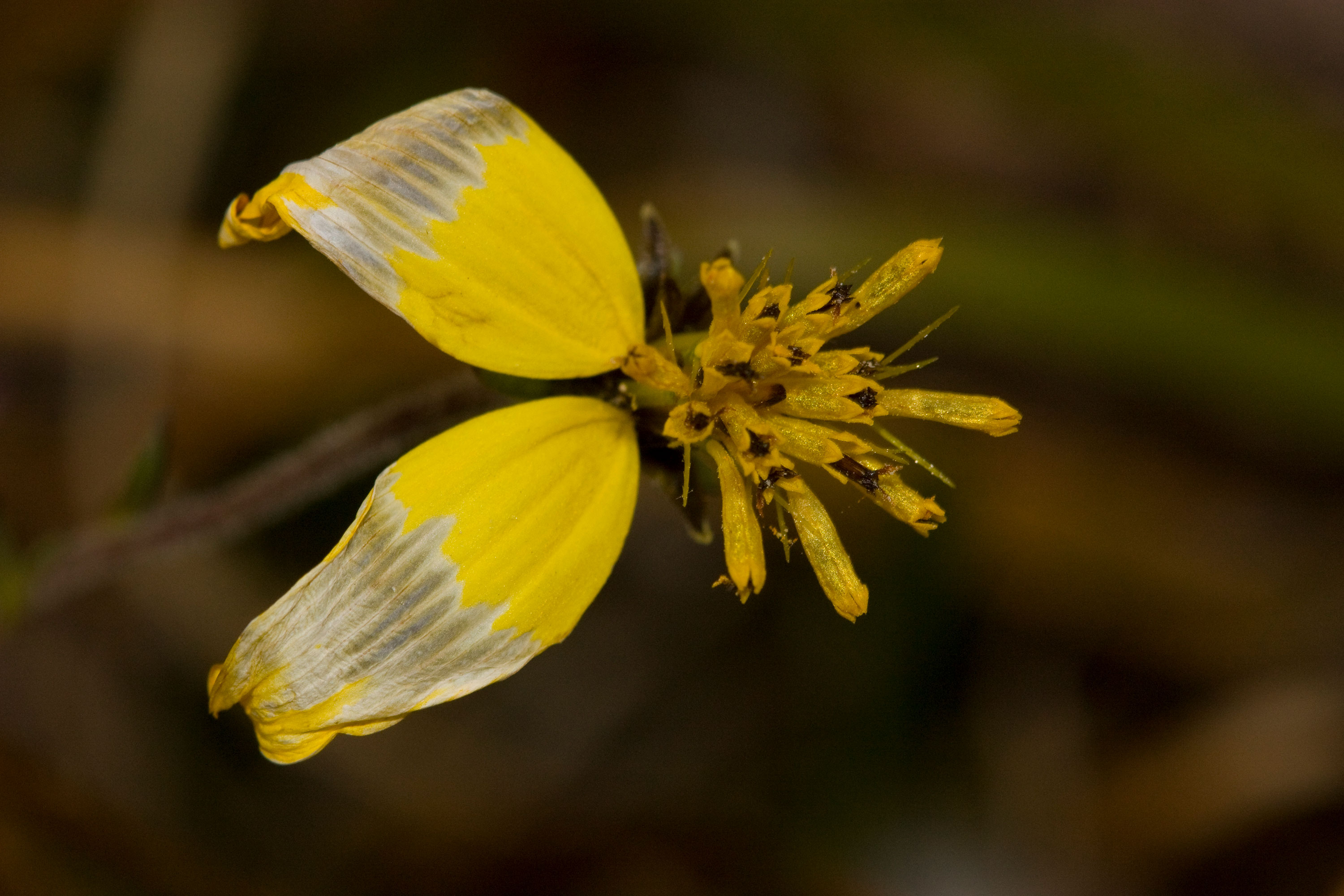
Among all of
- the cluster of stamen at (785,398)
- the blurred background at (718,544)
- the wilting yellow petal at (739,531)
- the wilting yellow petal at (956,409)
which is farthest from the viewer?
the blurred background at (718,544)

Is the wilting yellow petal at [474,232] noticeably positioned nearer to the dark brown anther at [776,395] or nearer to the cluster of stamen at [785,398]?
the cluster of stamen at [785,398]

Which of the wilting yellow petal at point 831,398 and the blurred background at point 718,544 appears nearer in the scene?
the wilting yellow petal at point 831,398

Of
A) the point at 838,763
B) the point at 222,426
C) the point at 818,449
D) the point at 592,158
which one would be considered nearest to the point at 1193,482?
the point at 838,763

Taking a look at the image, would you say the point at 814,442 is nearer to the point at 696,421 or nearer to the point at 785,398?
the point at 785,398

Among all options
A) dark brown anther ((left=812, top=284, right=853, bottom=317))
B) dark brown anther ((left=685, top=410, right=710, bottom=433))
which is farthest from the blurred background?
dark brown anther ((left=685, top=410, right=710, bottom=433))

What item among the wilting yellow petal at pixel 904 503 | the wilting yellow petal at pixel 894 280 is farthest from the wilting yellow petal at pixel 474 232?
the wilting yellow petal at pixel 904 503

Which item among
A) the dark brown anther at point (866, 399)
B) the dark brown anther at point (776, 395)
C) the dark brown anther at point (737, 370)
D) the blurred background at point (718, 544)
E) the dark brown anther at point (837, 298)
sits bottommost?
the blurred background at point (718, 544)
